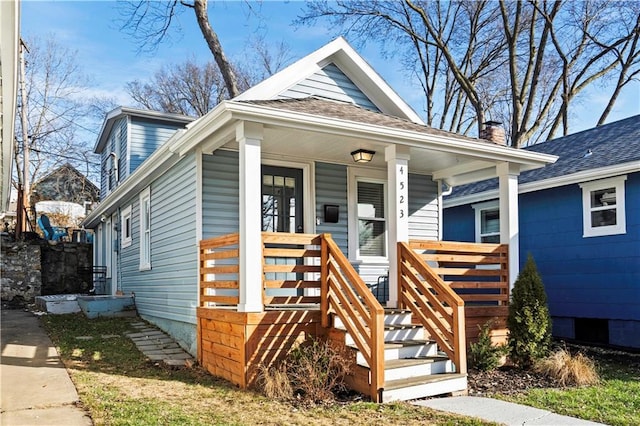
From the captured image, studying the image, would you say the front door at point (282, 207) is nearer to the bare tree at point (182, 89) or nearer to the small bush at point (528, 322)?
the small bush at point (528, 322)

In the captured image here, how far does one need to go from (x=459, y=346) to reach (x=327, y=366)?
148cm

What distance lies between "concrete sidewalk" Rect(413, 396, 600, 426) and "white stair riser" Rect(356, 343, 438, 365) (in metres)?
0.66

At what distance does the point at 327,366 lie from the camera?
5781 millimetres

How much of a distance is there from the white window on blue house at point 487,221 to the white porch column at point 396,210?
182 inches

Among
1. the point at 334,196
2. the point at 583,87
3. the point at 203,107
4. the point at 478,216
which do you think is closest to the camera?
the point at 334,196

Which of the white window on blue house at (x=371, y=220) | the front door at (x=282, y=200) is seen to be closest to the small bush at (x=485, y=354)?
the white window on blue house at (x=371, y=220)

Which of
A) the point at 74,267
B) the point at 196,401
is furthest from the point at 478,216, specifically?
the point at 74,267

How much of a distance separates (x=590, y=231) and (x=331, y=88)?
5125mm

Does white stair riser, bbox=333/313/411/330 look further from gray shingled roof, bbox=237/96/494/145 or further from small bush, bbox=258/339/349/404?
gray shingled roof, bbox=237/96/494/145

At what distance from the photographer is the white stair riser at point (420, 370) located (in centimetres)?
566

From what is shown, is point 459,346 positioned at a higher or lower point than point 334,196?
lower

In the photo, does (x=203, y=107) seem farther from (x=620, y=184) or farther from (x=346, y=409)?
(x=346, y=409)

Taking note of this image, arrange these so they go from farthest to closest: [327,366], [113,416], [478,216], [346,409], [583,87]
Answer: [583,87] → [478,216] → [327,366] → [346,409] → [113,416]

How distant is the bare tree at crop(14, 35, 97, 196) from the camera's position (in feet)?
74.6
